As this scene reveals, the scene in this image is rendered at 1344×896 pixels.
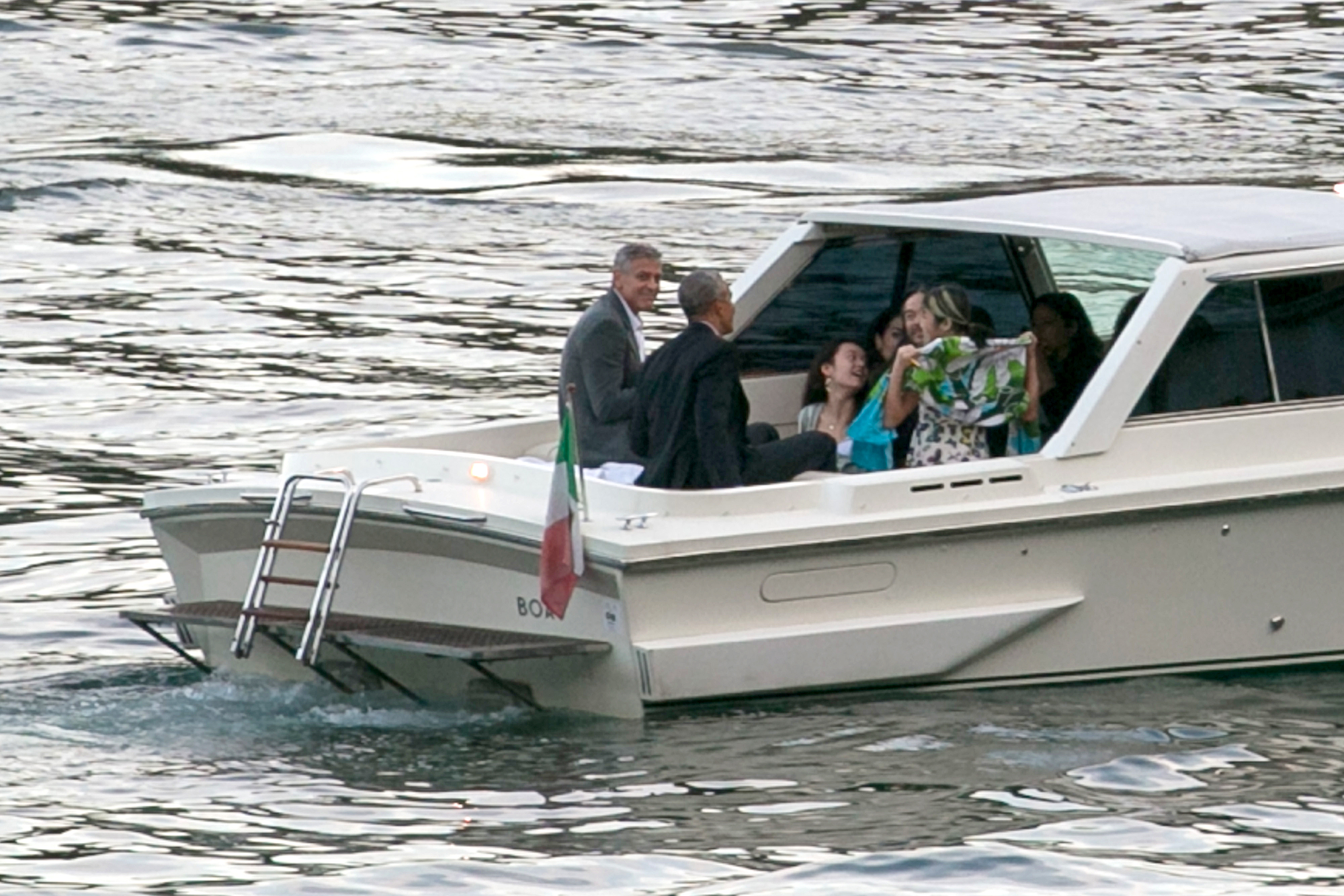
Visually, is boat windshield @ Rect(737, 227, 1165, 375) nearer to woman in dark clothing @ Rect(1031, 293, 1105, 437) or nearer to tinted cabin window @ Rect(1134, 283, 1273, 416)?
woman in dark clothing @ Rect(1031, 293, 1105, 437)

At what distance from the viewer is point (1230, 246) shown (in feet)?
30.4

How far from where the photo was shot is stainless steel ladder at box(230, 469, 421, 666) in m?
8.80

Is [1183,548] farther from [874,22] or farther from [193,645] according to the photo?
[874,22]

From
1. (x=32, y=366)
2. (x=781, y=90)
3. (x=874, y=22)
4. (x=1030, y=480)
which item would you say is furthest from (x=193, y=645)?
(x=874, y=22)

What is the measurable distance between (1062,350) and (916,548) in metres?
1.50

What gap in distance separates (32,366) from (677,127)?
33.0ft

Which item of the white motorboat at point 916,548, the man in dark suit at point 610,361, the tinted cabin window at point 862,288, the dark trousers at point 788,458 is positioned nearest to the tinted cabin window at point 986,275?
the tinted cabin window at point 862,288

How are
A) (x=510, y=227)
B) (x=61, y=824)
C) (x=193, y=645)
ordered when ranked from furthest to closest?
(x=510, y=227) < (x=193, y=645) < (x=61, y=824)

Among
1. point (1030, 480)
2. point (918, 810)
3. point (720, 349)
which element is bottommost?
point (918, 810)

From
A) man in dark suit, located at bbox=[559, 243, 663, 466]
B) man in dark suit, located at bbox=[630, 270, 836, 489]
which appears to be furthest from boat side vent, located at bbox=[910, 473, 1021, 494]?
man in dark suit, located at bbox=[559, 243, 663, 466]

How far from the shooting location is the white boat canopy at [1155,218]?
30.6ft

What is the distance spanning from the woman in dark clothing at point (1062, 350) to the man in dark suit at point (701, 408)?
1.06m

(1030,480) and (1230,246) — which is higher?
(1230,246)

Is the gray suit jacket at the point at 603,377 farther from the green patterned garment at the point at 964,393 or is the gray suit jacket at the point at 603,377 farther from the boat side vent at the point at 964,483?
the boat side vent at the point at 964,483
